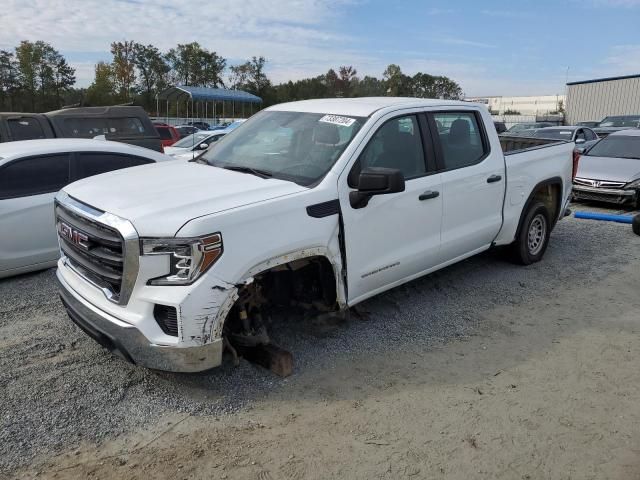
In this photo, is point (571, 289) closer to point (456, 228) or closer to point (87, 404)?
point (456, 228)

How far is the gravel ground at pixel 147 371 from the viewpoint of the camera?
319 cm

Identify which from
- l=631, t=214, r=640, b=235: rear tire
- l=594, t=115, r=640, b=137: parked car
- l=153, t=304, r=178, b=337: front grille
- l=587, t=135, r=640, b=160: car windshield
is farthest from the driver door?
l=594, t=115, r=640, b=137: parked car

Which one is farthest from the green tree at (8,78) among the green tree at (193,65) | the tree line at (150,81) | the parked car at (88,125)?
the parked car at (88,125)

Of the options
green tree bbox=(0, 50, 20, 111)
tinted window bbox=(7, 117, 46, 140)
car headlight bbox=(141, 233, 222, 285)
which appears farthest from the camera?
green tree bbox=(0, 50, 20, 111)

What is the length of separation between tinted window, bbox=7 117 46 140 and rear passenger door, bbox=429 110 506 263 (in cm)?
698

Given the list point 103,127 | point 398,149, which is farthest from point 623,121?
point 398,149

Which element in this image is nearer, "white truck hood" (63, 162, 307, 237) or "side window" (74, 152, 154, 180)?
"white truck hood" (63, 162, 307, 237)

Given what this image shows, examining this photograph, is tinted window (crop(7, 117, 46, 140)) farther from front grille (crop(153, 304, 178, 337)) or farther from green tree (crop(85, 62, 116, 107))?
green tree (crop(85, 62, 116, 107))

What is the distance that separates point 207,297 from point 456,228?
8.68ft

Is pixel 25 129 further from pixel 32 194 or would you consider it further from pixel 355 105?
pixel 355 105

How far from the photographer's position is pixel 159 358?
124 inches

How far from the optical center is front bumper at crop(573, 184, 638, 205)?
1003cm

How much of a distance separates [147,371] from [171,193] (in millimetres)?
1279

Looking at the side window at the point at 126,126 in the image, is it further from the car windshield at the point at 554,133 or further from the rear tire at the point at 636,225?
the car windshield at the point at 554,133
